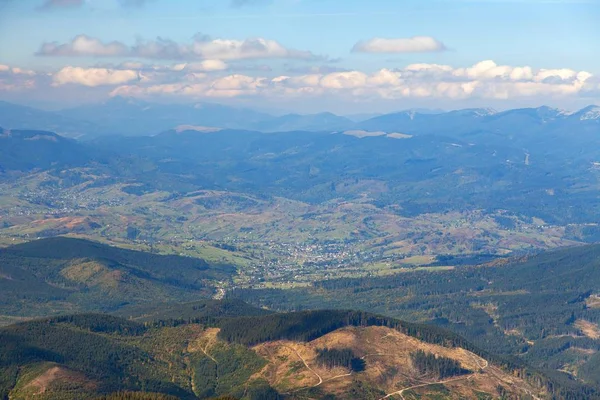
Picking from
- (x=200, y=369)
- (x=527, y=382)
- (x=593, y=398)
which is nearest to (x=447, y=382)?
(x=527, y=382)

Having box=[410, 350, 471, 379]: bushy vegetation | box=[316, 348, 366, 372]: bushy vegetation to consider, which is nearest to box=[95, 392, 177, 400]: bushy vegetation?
box=[316, 348, 366, 372]: bushy vegetation

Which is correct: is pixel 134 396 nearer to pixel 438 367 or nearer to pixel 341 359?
pixel 341 359

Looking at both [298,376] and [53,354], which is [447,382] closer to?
[298,376]

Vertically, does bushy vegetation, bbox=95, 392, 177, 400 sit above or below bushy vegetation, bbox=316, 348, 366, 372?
above

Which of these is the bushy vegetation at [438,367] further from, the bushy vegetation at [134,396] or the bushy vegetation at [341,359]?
the bushy vegetation at [134,396]

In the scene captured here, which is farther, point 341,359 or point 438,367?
point 438,367

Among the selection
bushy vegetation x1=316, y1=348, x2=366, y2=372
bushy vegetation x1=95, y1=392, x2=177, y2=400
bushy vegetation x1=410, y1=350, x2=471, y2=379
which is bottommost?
bushy vegetation x1=410, y1=350, x2=471, y2=379

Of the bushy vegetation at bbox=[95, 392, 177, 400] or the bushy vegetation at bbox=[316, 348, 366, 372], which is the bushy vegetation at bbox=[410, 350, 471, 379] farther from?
the bushy vegetation at bbox=[95, 392, 177, 400]

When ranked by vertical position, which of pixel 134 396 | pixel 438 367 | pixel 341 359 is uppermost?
pixel 134 396

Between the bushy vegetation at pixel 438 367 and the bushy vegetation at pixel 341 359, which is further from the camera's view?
the bushy vegetation at pixel 438 367

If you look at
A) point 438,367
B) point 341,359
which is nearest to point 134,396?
point 341,359

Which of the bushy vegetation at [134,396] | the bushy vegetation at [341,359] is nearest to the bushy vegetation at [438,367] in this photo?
the bushy vegetation at [341,359]
